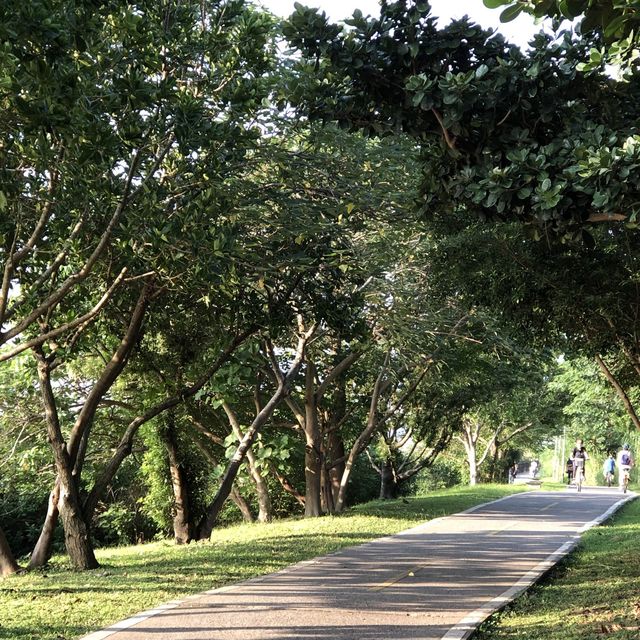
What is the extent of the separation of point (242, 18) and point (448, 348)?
12.4m

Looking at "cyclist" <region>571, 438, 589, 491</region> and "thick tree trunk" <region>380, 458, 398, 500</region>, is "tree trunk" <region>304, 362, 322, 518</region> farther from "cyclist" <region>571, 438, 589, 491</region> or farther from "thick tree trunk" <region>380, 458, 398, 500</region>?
"cyclist" <region>571, 438, 589, 491</region>

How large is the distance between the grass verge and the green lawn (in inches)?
151

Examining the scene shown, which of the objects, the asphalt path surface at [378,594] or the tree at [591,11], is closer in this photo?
the tree at [591,11]

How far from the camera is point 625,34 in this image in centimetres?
532

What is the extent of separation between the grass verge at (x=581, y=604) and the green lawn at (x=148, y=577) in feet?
12.6

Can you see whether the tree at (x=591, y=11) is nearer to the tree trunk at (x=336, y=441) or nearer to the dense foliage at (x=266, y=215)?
the dense foliage at (x=266, y=215)

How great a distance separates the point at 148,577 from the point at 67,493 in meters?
2.35

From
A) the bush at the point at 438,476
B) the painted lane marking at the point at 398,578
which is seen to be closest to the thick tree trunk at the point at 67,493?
the painted lane marking at the point at 398,578

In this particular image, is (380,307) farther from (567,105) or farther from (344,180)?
(567,105)

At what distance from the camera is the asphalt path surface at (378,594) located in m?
7.93

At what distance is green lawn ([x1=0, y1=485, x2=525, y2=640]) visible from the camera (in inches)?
329

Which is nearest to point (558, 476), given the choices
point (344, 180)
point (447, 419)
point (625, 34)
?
point (447, 419)

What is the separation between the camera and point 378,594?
9.95 metres

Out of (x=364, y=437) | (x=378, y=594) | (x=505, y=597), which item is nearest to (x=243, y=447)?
(x=378, y=594)
